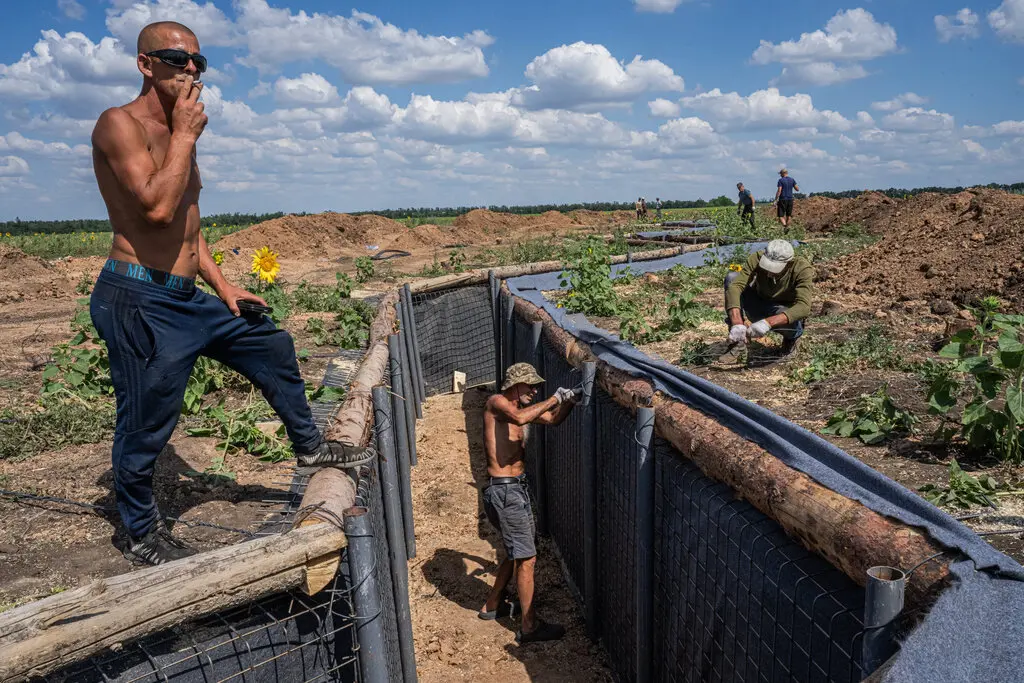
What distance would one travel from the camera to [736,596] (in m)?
2.25

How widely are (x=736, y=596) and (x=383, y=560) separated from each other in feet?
4.98

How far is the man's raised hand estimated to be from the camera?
9.01 feet

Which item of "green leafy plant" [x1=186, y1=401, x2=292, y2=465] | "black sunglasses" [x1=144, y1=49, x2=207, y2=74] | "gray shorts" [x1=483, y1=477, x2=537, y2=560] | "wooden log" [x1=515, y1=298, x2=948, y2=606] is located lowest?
"gray shorts" [x1=483, y1=477, x2=537, y2=560]

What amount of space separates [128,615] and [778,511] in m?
1.70

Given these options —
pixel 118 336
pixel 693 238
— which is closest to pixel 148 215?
pixel 118 336

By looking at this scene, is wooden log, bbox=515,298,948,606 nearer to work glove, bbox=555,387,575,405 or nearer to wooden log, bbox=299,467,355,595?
work glove, bbox=555,387,575,405

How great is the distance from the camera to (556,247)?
73.0ft

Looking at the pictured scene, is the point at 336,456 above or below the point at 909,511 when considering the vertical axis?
below

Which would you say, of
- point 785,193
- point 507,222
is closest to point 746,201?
point 785,193

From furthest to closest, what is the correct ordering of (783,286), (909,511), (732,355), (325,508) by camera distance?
1. (732,355)
2. (783,286)
3. (325,508)
4. (909,511)

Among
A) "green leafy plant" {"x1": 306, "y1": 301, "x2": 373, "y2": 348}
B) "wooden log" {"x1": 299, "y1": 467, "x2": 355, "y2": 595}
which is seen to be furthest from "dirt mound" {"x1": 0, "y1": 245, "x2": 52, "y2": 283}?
"wooden log" {"x1": 299, "y1": 467, "x2": 355, "y2": 595}

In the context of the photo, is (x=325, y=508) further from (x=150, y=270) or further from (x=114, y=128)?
(x=114, y=128)

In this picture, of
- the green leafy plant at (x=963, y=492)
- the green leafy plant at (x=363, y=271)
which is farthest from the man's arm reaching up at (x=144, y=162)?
the green leafy plant at (x=363, y=271)

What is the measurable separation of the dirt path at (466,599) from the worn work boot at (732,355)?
2.61 m
